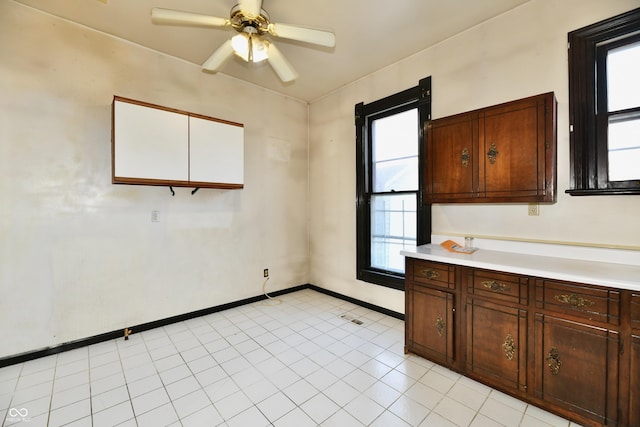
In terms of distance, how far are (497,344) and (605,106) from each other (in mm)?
1887

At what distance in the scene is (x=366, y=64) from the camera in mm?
3234

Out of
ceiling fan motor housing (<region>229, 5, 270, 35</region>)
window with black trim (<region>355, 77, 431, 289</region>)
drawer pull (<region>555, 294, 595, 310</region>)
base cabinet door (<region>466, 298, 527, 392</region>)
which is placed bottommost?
base cabinet door (<region>466, 298, 527, 392</region>)

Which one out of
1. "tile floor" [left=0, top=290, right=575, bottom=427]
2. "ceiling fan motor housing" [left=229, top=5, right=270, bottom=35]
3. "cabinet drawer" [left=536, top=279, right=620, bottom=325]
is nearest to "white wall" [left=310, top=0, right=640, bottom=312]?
"cabinet drawer" [left=536, top=279, right=620, bottom=325]

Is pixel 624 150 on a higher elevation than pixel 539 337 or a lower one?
higher

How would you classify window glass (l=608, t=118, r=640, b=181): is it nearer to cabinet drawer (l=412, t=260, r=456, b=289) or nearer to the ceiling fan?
cabinet drawer (l=412, t=260, r=456, b=289)

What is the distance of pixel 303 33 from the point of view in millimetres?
1988

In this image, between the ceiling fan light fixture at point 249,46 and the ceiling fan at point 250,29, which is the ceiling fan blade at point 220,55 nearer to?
the ceiling fan at point 250,29

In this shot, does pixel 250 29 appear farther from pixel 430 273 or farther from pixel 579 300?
pixel 579 300

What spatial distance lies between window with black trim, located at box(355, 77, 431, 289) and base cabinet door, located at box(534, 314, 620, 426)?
1.31 m

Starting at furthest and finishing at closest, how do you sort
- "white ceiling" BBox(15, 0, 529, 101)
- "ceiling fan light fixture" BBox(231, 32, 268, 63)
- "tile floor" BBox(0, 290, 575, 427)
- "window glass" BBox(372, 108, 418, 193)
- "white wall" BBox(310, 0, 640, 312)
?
"window glass" BBox(372, 108, 418, 193)
"white ceiling" BBox(15, 0, 529, 101)
"ceiling fan light fixture" BBox(231, 32, 268, 63)
"white wall" BBox(310, 0, 640, 312)
"tile floor" BBox(0, 290, 575, 427)

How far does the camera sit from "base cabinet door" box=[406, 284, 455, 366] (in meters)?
2.16

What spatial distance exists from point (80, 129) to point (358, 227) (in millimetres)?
3169

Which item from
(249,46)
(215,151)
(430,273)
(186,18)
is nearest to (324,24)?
(249,46)

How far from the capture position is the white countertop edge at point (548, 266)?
1.51 m
